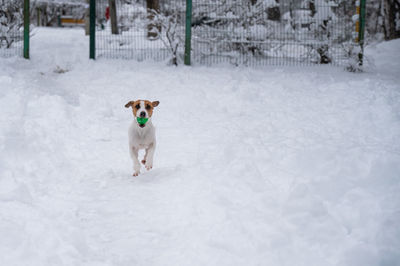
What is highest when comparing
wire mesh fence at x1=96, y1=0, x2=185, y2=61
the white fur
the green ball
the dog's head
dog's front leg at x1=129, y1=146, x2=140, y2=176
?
wire mesh fence at x1=96, y1=0, x2=185, y2=61

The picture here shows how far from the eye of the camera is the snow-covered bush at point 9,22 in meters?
12.1


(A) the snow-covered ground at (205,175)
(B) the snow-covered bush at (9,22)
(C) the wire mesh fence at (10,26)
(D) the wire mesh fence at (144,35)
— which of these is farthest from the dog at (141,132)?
(B) the snow-covered bush at (9,22)

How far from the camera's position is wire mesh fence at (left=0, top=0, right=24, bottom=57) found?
12078 millimetres

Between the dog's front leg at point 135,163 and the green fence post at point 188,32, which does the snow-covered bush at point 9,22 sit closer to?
the green fence post at point 188,32

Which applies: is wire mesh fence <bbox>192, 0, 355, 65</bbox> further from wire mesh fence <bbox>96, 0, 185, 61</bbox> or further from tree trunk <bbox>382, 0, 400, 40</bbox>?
tree trunk <bbox>382, 0, 400, 40</bbox>

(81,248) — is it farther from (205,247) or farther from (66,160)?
(66,160)

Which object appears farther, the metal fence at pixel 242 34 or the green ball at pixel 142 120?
the metal fence at pixel 242 34

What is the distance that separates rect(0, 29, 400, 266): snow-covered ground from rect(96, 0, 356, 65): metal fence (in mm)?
2200

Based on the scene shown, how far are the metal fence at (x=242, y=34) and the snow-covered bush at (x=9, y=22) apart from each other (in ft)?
7.20

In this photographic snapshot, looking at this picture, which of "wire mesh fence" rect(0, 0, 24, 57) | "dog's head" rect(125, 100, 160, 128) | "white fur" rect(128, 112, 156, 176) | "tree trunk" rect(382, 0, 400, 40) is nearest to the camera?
"dog's head" rect(125, 100, 160, 128)

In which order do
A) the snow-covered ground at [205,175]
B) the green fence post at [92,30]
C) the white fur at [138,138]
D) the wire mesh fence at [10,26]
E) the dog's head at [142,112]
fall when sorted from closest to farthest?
the snow-covered ground at [205,175] → the dog's head at [142,112] → the white fur at [138,138] → the green fence post at [92,30] → the wire mesh fence at [10,26]

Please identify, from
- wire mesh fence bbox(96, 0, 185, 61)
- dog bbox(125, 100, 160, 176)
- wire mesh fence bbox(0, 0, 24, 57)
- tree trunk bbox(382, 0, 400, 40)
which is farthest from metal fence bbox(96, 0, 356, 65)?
tree trunk bbox(382, 0, 400, 40)

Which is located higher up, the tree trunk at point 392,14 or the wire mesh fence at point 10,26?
the tree trunk at point 392,14

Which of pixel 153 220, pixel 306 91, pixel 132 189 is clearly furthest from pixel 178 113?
pixel 153 220
